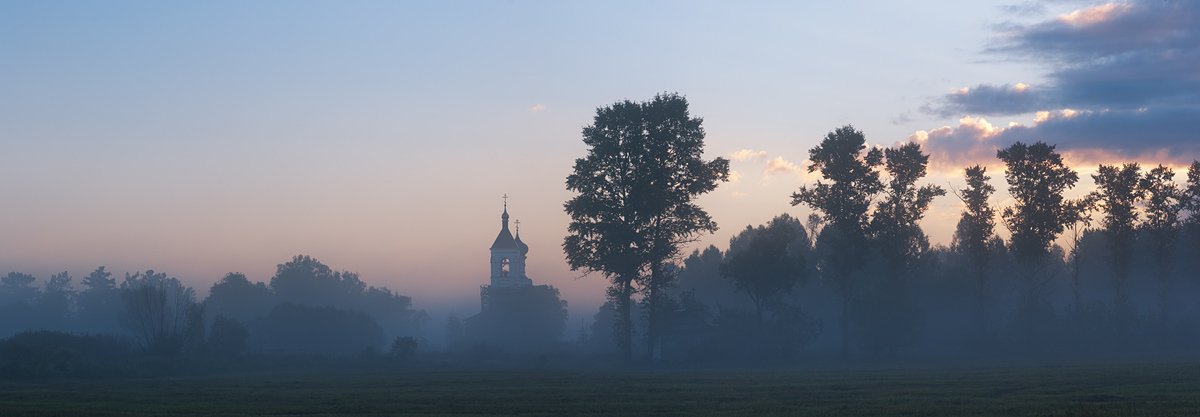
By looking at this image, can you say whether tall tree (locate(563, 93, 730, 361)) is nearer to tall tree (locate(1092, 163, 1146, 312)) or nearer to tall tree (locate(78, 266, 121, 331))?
tall tree (locate(1092, 163, 1146, 312))

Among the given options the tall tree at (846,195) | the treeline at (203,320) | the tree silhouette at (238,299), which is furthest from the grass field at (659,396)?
the tree silhouette at (238,299)

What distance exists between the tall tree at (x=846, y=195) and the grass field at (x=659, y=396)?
24876 mm

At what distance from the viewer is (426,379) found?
110 ft

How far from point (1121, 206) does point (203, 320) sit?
2746 inches

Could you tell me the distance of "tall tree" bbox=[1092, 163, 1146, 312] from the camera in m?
61.8

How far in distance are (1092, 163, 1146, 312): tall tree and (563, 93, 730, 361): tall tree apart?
3183 cm

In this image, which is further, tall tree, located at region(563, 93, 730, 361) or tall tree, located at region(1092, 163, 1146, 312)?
tall tree, located at region(1092, 163, 1146, 312)

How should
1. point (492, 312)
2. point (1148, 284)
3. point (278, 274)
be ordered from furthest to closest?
point (278, 274) < point (492, 312) < point (1148, 284)

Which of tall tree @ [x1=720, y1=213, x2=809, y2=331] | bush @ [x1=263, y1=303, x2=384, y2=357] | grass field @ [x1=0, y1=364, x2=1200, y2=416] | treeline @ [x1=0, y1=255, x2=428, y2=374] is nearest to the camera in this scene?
grass field @ [x1=0, y1=364, x2=1200, y2=416]

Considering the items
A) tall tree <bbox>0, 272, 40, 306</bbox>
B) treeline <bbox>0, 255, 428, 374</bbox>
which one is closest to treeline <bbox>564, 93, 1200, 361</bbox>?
treeline <bbox>0, 255, 428, 374</bbox>

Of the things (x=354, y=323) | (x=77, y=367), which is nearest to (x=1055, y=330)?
(x=77, y=367)

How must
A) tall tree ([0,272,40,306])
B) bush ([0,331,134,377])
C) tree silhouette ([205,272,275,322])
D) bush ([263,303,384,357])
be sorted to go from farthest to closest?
tall tree ([0,272,40,306]) → tree silhouette ([205,272,275,322]) → bush ([263,303,384,357]) → bush ([0,331,134,377])

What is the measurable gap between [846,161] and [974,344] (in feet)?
50.8

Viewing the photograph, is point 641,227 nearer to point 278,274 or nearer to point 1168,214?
point 1168,214
